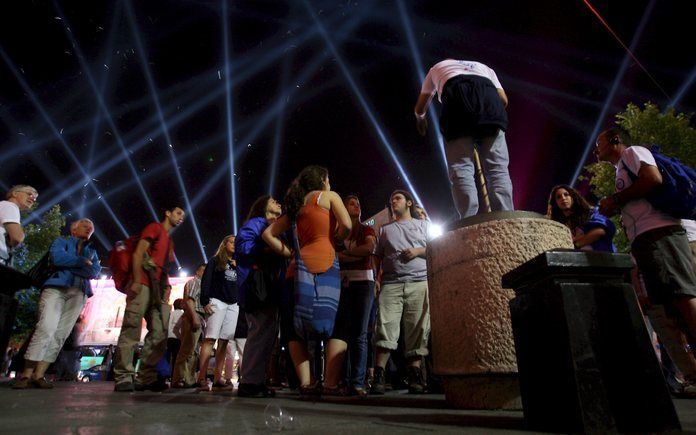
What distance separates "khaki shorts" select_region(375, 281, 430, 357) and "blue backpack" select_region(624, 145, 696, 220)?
93.0 inches

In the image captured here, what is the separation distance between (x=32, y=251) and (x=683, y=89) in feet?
114

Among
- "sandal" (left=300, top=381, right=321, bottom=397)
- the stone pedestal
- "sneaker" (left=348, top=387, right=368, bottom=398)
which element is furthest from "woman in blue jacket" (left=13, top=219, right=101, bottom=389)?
the stone pedestal

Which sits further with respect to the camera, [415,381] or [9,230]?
[415,381]

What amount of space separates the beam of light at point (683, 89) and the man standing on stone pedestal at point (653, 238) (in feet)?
52.9

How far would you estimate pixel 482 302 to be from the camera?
7.91 feet

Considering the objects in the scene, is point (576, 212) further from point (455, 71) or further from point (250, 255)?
point (250, 255)

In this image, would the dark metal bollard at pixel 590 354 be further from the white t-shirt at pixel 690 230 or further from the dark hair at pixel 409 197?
the dark hair at pixel 409 197

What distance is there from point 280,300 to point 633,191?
10.2 feet

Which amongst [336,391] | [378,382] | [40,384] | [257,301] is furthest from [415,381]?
[40,384]

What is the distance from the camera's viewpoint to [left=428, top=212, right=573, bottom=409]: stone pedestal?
7.65ft

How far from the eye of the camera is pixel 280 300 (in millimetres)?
3867

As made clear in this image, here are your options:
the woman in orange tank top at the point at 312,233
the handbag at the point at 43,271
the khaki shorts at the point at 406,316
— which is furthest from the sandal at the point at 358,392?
the handbag at the point at 43,271

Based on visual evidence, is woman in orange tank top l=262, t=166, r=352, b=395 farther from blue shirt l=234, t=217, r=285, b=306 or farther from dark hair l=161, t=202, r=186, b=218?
dark hair l=161, t=202, r=186, b=218

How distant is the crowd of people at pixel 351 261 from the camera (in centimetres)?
322
